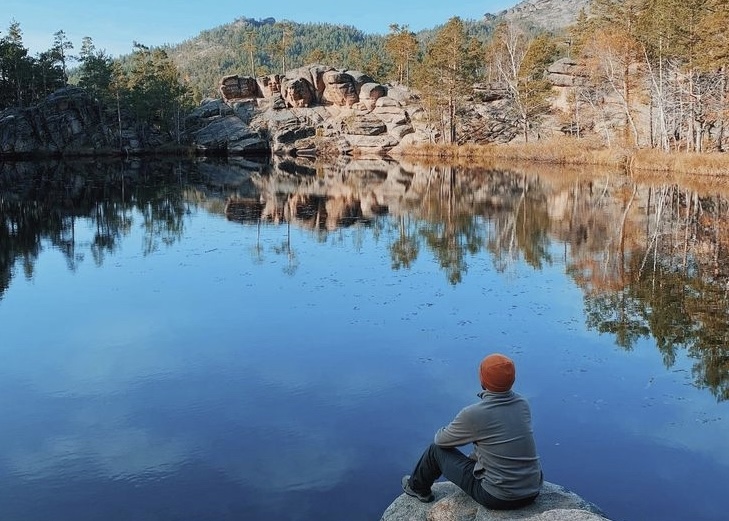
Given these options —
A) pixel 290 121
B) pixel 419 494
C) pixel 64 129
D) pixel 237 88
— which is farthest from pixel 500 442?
pixel 237 88

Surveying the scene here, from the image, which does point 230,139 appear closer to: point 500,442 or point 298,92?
point 298,92

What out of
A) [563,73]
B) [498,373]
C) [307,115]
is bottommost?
[498,373]

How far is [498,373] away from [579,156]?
48414mm

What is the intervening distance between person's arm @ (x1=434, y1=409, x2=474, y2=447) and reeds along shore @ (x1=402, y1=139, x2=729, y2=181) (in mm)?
34439

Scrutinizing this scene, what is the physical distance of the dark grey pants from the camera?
5133 mm

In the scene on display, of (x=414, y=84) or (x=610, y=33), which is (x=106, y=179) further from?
(x=414, y=84)

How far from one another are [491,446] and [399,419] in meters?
3.03

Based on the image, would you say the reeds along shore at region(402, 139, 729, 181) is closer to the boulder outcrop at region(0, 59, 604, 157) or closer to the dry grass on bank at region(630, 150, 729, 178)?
the dry grass on bank at region(630, 150, 729, 178)

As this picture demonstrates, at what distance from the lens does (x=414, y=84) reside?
237 feet

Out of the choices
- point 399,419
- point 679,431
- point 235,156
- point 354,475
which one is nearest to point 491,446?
point 354,475

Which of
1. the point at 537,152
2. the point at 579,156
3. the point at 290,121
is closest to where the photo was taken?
the point at 579,156

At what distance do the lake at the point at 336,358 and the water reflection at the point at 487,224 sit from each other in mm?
127

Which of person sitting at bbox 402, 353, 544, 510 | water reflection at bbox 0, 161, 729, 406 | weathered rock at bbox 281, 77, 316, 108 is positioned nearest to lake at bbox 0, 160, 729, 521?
water reflection at bbox 0, 161, 729, 406

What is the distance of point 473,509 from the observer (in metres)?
5.29
